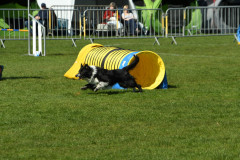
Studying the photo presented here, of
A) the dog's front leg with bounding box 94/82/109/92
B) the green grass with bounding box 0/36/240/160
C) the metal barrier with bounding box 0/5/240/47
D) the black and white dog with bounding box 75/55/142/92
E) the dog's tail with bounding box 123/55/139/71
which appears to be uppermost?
the metal barrier with bounding box 0/5/240/47

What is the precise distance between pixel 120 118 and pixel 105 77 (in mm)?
2015

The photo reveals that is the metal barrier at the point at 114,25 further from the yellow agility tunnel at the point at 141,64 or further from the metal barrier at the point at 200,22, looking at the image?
the yellow agility tunnel at the point at 141,64

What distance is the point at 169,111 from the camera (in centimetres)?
770

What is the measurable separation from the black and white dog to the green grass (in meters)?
0.19

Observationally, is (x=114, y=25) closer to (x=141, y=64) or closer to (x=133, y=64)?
(x=141, y=64)

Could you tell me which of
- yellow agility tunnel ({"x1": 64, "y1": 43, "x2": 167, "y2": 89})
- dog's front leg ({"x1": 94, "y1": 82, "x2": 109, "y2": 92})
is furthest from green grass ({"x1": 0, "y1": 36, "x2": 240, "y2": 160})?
yellow agility tunnel ({"x1": 64, "y1": 43, "x2": 167, "y2": 89})

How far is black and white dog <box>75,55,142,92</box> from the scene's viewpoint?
30.0 feet

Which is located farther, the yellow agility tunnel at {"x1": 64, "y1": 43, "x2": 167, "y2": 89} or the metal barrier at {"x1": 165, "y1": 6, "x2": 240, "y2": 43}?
the metal barrier at {"x1": 165, "y1": 6, "x2": 240, "y2": 43}

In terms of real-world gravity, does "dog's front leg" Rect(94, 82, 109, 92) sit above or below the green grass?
above

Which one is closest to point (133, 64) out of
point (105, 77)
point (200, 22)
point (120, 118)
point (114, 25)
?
point (105, 77)

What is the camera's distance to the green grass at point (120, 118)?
5.54 m

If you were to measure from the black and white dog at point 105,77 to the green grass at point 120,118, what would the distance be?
0.19 metres

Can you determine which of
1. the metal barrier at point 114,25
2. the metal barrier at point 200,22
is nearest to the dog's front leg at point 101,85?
the metal barrier at point 114,25

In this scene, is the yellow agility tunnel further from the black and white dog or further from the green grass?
the black and white dog
